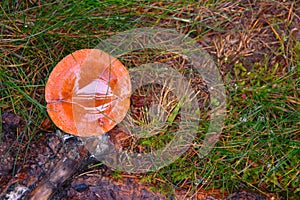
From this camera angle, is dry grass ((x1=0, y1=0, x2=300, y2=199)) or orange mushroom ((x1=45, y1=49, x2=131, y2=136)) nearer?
orange mushroom ((x1=45, y1=49, x2=131, y2=136))

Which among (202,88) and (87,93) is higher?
(87,93)

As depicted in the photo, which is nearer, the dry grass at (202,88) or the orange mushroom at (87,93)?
the orange mushroom at (87,93)

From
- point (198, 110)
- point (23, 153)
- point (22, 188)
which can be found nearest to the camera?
point (22, 188)

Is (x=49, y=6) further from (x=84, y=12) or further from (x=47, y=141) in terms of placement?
(x=47, y=141)

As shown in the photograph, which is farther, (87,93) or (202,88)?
(202,88)

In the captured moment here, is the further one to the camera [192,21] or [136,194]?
[192,21]

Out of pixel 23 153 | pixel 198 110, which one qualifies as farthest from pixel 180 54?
Answer: pixel 23 153

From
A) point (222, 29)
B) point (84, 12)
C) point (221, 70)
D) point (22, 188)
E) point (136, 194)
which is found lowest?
point (136, 194)

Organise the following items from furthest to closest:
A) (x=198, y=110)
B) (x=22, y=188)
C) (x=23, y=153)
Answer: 1. (x=198, y=110)
2. (x=23, y=153)
3. (x=22, y=188)
